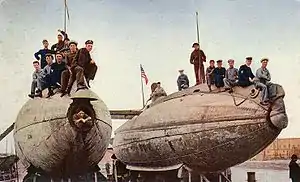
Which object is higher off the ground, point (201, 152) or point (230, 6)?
point (230, 6)

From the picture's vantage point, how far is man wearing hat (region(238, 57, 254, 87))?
2.08m

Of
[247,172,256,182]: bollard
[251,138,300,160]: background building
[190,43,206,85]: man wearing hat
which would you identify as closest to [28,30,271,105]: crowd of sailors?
[190,43,206,85]: man wearing hat

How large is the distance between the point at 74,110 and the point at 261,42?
2.79ft

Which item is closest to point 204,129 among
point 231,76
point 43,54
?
point 231,76

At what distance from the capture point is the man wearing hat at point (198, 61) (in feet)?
7.44

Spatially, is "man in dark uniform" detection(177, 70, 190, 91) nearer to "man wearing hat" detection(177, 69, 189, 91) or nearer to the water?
"man wearing hat" detection(177, 69, 189, 91)

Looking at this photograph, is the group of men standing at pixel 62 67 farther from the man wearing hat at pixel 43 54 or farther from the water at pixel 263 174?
the water at pixel 263 174

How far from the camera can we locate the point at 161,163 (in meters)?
2.20

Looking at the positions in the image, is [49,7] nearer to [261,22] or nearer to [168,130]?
[168,130]

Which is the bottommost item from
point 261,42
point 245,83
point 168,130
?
point 168,130

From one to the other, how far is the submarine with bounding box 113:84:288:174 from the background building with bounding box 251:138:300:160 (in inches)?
4.5

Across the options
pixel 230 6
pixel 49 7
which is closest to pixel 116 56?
pixel 49 7

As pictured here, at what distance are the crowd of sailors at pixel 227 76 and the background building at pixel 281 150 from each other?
0.23 meters

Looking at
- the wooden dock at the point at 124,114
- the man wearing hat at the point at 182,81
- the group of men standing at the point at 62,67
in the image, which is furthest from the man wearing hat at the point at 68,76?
the man wearing hat at the point at 182,81
